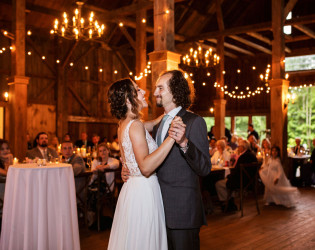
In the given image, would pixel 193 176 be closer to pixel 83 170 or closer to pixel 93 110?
pixel 83 170

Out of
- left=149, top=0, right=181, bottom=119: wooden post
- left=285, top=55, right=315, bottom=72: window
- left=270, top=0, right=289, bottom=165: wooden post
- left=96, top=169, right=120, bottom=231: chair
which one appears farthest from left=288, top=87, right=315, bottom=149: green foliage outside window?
left=96, top=169, right=120, bottom=231: chair

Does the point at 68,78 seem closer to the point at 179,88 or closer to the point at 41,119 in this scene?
the point at 41,119

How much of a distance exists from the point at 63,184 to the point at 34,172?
1.05 ft

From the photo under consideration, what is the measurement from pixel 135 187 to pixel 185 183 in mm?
318

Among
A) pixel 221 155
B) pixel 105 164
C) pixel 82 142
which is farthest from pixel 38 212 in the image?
pixel 82 142

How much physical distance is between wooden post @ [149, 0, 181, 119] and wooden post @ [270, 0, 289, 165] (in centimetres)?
419

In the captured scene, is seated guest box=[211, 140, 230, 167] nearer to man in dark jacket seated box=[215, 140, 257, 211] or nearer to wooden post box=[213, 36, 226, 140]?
man in dark jacket seated box=[215, 140, 257, 211]

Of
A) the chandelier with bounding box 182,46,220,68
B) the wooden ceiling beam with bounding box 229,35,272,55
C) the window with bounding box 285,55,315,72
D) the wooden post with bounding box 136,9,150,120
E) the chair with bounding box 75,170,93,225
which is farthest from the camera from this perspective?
the window with bounding box 285,55,315,72

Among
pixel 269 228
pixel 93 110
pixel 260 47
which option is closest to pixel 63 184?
pixel 269 228

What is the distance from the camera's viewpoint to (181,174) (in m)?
1.96

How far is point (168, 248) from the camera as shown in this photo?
211cm

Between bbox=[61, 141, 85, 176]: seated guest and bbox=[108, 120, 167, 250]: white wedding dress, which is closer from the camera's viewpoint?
bbox=[108, 120, 167, 250]: white wedding dress

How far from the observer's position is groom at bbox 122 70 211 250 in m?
1.94

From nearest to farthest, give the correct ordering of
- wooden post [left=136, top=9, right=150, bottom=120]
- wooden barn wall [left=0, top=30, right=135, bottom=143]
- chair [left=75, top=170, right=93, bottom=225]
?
chair [left=75, top=170, right=93, bottom=225] → wooden post [left=136, top=9, right=150, bottom=120] → wooden barn wall [left=0, top=30, right=135, bottom=143]
